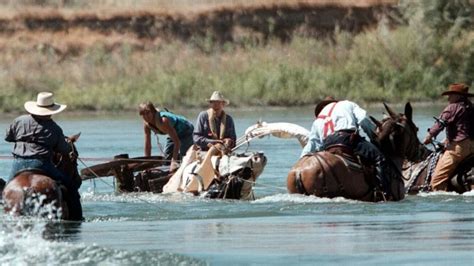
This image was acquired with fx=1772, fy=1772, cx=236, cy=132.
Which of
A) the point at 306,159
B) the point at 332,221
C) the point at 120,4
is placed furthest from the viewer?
the point at 120,4

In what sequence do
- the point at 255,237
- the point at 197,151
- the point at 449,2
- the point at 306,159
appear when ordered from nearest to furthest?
the point at 255,237 → the point at 306,159 → the point at 197,151 → the point at 449,2

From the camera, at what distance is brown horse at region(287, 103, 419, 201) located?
22375 millimetres

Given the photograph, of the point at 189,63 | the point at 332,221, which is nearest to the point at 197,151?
the point at 332,221

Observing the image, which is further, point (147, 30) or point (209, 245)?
point (147, 30)

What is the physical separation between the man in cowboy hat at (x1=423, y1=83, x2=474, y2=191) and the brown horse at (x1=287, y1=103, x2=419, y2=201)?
4.07 ft

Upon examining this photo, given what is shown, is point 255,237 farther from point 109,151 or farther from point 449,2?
point 449,2

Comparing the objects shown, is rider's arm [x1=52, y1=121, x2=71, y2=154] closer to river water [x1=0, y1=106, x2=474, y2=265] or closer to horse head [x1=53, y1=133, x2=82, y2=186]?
horse head [x1=53, y1=133, x2=82, y2=186]

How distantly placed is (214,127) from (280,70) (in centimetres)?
3623

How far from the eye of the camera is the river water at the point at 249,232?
16156 mm

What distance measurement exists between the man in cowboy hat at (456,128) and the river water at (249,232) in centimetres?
50

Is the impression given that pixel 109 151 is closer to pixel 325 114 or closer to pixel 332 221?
pixel 325 114

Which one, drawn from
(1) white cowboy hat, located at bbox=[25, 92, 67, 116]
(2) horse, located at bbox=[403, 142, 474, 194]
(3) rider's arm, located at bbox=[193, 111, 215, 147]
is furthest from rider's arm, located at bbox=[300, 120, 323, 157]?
(1) white cowboy hat, located at bbox=[25, 92, 67, 116]

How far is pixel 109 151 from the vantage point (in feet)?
125

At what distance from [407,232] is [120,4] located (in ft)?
194
